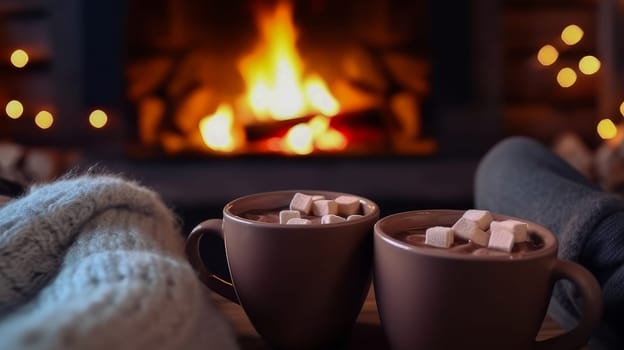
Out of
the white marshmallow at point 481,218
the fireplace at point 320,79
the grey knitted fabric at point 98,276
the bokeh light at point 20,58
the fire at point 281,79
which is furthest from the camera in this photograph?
the bokeh light at point 20,58

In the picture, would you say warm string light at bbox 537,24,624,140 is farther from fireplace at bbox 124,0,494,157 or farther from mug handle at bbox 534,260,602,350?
mug handle at bbox 534,260,602,350

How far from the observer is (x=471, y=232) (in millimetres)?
338

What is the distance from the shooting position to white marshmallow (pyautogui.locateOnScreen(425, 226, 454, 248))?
1.08ft

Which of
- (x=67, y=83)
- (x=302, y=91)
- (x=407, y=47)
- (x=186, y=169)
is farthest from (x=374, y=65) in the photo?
(x=67, y=83)

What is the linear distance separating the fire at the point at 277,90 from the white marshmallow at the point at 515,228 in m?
1.25

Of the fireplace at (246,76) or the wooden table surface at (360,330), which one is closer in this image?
the wooden table surface at (360,330)

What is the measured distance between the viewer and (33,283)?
0.36m

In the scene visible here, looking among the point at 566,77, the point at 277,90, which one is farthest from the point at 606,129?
the point at 277,90

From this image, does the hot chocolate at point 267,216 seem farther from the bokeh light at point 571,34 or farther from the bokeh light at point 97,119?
the bokeh light at point 571,34

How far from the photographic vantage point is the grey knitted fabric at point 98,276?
0.25m

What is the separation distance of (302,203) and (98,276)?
0.15 meters

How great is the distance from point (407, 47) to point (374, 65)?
0.31 feet

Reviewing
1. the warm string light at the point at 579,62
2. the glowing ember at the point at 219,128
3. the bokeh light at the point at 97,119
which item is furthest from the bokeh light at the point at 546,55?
the bokeh light at the point at 97,119

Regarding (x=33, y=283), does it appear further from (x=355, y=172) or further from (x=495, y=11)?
(x=495, y=11)
